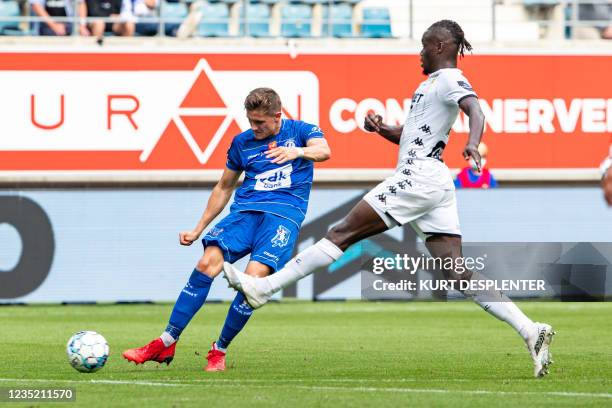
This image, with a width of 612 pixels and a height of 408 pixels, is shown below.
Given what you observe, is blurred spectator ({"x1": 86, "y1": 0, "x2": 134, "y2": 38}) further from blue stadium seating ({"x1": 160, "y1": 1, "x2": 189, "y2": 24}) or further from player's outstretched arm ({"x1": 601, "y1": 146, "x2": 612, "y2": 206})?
player's outstretched arm ({"x1": 601, "y1": 146, "x2": 612, "y2": 206})

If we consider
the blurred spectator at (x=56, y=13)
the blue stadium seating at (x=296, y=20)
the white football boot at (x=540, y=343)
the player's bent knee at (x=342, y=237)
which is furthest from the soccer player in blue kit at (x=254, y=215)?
the blue stadium seating at (x=296, y=20)

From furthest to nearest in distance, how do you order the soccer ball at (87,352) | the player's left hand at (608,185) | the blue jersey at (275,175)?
the blue jersey at (275,175) < the soccer ball at (87,352) < the player's left hand at (608,185)

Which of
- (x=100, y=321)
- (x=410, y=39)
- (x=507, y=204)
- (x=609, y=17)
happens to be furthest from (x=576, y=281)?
(x=609, y=17)

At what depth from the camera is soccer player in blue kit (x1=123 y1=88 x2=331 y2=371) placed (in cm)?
926

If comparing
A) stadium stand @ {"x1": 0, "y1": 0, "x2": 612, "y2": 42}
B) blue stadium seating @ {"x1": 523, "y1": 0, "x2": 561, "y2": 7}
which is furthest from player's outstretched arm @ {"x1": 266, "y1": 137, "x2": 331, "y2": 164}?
blue stadium seating @ {"x1": 523, "y1": 0, "x2": 561, "y2": 7}

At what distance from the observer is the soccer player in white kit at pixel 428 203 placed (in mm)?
8516

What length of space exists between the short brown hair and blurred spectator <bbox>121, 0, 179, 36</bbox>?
13139mm

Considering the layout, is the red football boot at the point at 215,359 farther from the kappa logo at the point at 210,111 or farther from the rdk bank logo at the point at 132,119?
the kappa logo at the point at 210,111

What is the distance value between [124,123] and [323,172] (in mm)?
3265

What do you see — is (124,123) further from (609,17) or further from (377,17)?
(609,17)

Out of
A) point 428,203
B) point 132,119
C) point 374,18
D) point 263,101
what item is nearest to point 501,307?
point 428,203

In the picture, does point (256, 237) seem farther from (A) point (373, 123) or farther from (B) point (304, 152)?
(A) point (373, 123)

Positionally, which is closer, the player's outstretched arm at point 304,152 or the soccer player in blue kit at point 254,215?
the player's outstretched arm at point 304,152

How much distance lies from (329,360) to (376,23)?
44.5ft
